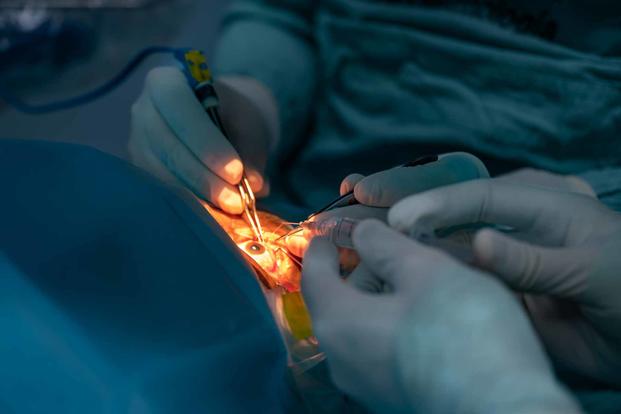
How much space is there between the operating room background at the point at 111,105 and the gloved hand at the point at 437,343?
16.8 inches

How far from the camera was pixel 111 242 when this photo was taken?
1.72 ft

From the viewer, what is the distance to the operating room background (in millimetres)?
940

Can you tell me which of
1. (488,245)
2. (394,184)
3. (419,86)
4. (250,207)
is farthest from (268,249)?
(419,86)

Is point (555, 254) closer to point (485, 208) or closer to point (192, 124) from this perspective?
point (485, 208)

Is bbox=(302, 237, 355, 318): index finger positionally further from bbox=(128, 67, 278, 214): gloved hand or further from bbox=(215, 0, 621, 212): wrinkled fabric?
bbox=(215, 0, 621, 212): wrinkled fabric

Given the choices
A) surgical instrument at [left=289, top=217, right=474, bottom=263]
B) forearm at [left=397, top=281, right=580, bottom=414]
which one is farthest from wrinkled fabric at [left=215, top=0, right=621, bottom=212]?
forearm at [left=397, top=281, right=580, bottom=414]

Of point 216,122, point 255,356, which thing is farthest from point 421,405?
point 216,122

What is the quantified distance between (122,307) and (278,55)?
0.69 metres

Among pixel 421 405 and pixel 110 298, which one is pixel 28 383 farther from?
pixel 421 405

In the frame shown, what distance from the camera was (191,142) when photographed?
73 cm

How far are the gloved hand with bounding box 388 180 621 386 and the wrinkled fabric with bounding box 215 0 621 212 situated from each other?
0.34m

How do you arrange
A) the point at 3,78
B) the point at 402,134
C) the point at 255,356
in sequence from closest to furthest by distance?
the point at 255,356 < the point at 402,134 < the point at 3,78

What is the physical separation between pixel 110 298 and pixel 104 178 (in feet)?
0.50

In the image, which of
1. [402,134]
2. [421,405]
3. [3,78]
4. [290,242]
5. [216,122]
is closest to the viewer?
[421,405]
